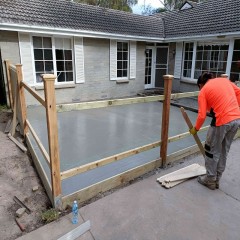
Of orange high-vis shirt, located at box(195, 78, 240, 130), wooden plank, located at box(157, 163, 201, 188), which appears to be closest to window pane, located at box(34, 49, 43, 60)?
wooden plank, located at box(157, 163, 201, 188)

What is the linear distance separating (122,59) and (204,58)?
12.5 feet

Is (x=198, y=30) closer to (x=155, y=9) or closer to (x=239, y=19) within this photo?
(x=239, y=19)

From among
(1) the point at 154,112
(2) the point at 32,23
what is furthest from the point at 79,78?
(1) the point at 154,112

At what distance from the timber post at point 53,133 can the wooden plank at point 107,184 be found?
0.13m

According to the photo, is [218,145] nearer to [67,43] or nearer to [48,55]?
[48,55]

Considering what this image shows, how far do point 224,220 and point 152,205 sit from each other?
827 mm

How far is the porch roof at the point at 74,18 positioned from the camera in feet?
24.8

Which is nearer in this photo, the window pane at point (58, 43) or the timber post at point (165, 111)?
the timber post at point (165, 111)

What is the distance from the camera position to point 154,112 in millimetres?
7875

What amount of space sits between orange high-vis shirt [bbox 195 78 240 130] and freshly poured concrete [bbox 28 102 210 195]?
153 centimetres

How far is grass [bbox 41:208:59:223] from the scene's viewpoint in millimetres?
2463

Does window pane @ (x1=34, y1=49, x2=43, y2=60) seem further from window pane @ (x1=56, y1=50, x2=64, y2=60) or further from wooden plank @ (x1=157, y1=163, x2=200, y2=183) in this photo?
wooden plank @ (x1=157, y1=163, x2=200, y2=183)

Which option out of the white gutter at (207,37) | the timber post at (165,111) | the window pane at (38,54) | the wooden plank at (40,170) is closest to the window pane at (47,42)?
the window pane at (38,54)

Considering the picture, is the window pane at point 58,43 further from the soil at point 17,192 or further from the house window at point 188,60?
the house window at point 188,60
